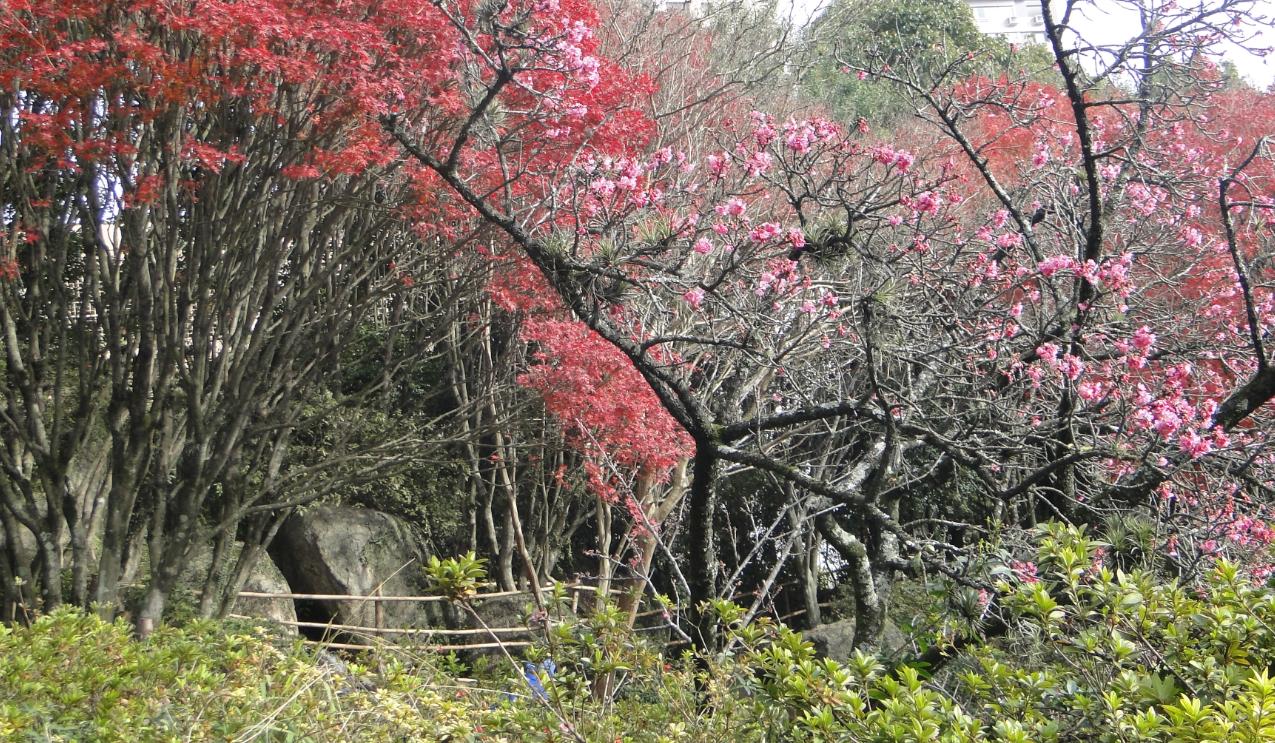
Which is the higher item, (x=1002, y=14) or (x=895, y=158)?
(x=1002, y=14)

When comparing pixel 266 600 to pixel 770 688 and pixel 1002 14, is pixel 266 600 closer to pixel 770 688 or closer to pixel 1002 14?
pixel 770 688

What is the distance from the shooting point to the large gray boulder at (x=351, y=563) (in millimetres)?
7918

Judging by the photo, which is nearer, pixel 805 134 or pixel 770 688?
pixel 770 688

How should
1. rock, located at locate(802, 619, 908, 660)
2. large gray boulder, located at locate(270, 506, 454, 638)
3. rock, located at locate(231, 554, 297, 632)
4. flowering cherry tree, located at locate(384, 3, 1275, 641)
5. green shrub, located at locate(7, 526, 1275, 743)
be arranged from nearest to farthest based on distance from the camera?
green shrub, located at locate(7, 526, 1275, 743)
flowering cherry tree, located at locate(384, 3, 1275, 641)
rock, located at locate(231, 554, 297, 632)
rock, located at locate(802, 619, 908, 660)
large gray boulder, located at locate(270, 506, 454, 638)

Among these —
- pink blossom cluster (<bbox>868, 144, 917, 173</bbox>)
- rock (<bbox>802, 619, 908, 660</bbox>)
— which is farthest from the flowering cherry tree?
rock (<bbox>802, 619, 908, 660</bbox>)

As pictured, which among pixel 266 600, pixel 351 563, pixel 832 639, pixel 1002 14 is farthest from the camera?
pixel 1002 14

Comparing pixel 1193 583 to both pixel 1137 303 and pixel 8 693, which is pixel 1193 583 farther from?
pixel 8 693

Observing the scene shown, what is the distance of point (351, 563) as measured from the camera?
8.01m

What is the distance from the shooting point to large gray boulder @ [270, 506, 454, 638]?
792 cm

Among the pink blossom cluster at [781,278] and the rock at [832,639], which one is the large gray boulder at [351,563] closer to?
the rock at [832,639]

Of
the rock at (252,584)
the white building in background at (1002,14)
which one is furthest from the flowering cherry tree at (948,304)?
the white building in background at (1002,14)

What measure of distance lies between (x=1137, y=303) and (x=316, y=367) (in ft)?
16.7

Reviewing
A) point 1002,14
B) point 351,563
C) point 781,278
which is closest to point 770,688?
point 781,278

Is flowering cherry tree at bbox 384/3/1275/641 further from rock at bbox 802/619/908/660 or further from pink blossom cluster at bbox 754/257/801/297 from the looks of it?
rock at bbox 802/619/908/660
